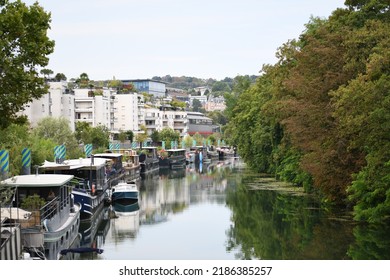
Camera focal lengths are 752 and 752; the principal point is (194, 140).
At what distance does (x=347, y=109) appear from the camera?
3366 centimetres

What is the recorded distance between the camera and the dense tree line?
31.6 meters

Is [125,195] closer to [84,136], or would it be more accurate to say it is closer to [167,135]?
[84,136]

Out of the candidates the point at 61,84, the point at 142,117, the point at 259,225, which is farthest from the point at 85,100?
the point at 259,225

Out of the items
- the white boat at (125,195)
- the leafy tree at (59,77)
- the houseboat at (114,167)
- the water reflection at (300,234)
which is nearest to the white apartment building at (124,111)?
the leafy tree at (59,77)

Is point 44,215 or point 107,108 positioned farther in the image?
point 107,108

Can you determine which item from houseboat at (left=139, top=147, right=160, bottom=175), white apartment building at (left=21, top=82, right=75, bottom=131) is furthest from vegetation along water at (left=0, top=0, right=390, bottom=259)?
houseboat at (left=139, top=147, right=160, bottom=175)

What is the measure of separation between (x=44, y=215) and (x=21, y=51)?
6.33 metres

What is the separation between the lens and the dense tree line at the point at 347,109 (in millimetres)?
31641

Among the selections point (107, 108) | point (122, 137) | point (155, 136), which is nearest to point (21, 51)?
point (122, 137)

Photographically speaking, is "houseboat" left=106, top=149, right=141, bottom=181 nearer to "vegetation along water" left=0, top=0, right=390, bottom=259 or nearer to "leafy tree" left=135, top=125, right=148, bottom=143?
"vegetation along water" left=0, top=0, right=390, bottom=259
